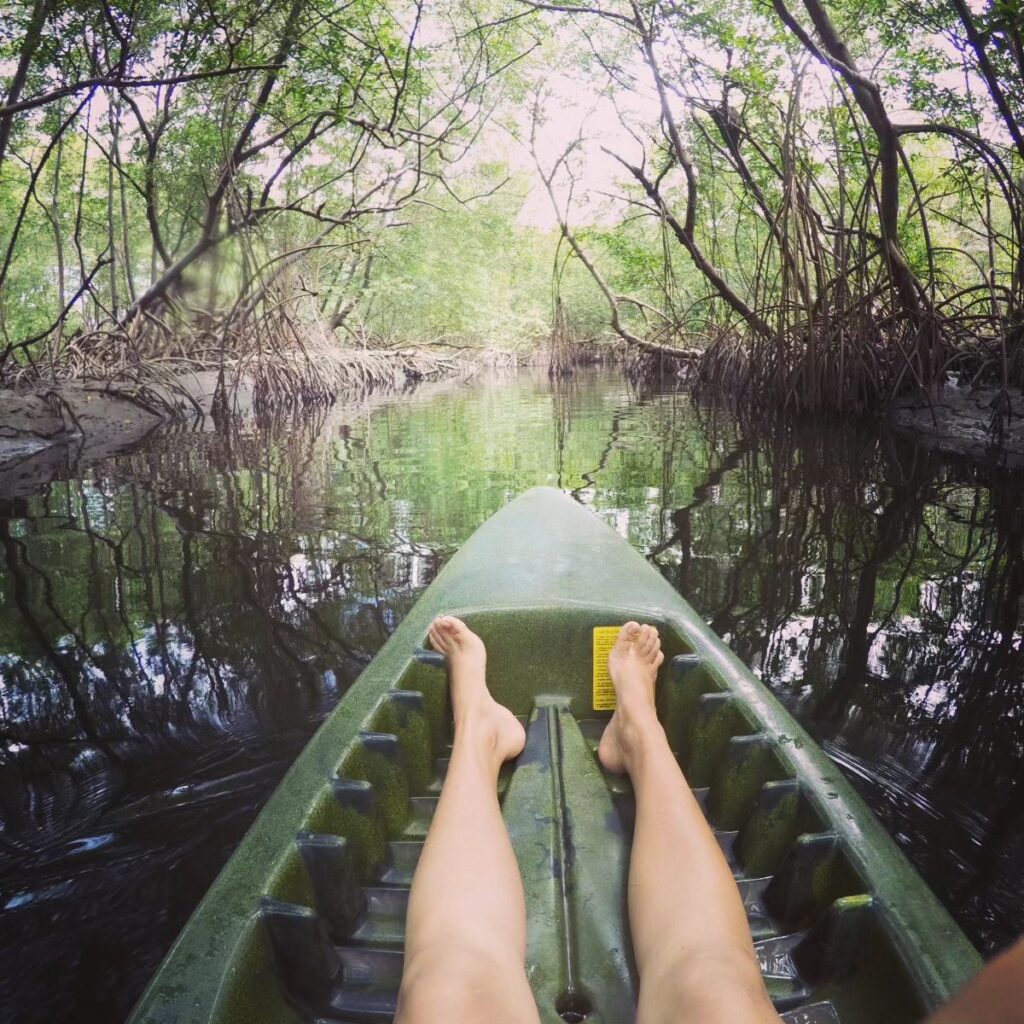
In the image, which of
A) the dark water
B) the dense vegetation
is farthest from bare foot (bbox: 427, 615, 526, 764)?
the dense vegetation

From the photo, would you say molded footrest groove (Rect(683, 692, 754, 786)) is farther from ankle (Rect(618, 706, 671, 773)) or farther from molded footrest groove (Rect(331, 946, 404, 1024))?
molded footrest groove (Rect(331, 946, 404, 1024))

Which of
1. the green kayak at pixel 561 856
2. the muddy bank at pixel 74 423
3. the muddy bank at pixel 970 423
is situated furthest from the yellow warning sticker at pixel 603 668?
the muddy bank at pixel 74 423

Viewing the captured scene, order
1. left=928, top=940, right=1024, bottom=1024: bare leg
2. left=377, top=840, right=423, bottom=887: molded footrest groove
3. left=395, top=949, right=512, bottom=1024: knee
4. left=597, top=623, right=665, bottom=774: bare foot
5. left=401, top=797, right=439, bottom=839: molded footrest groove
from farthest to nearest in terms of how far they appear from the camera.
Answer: left=597, top=623, right=665, bottom=774: bare foot → left=401, top=797, right=439, bottom=839: molded footrest groove → left=377, top=840, right=423, bottom=887: molded footrest groove → left=395, top=949, right=512, bottom=1024: knee → left=928, top=940, right=1024, bottom=1024: bare leg

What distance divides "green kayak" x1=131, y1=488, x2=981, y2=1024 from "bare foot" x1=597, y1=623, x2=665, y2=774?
0.04 m

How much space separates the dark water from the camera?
51.4 inches

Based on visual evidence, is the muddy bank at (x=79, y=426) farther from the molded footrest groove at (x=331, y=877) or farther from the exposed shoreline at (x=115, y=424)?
the molded footrest groove at (x=331, y=877)

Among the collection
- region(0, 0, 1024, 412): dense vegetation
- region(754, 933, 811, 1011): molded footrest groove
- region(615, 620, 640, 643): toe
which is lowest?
region(754, 933, 811, 1011): molded footrest groove

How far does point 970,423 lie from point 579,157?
24.6ft

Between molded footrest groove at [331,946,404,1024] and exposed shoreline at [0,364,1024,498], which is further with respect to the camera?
exposed shoreline at [0,364,1024,498]

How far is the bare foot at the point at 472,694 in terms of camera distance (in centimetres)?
143

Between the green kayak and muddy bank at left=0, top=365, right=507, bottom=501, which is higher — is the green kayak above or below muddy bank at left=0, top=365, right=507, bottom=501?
below

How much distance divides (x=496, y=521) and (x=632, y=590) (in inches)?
28.3

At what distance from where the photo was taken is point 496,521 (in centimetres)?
254

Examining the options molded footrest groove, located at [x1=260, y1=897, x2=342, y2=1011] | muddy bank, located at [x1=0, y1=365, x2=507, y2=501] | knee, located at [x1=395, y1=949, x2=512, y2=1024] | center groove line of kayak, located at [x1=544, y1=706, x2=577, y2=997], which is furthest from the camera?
muddy bank, located at [x1=0, y1=365, x2=507, y2=501]
